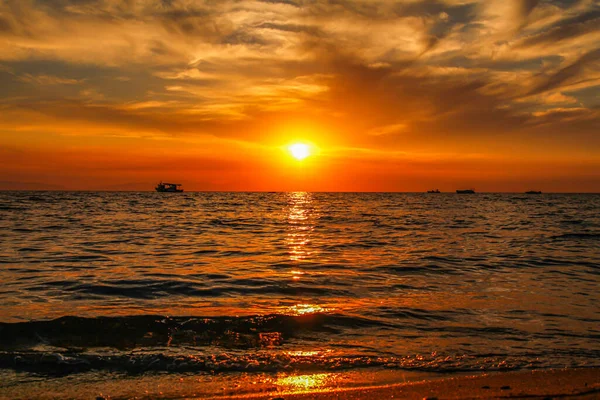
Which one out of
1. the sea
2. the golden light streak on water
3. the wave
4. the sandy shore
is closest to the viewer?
the sandy shore

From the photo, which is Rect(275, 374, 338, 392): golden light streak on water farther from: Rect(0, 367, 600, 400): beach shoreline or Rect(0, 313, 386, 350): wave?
Rect(0, 313, 386, 350): wave

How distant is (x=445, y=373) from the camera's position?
264 inches

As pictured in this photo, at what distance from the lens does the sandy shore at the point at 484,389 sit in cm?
546

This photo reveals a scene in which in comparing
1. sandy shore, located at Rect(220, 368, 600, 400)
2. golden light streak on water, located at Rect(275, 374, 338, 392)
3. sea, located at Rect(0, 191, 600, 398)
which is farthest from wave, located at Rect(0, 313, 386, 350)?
sandy shore, located at Rect(220, 368, 600, 400)

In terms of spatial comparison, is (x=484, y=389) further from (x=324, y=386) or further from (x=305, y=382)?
(x=305, y=382)

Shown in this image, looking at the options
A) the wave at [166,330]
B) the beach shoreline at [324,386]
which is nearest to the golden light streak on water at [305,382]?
the beach shoreline at [324,386]

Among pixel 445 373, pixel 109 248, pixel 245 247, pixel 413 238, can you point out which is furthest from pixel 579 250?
pixel 109 248

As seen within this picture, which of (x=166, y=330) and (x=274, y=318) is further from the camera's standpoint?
(x=274, y=318)

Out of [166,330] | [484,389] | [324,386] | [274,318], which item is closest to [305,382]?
[324,386]

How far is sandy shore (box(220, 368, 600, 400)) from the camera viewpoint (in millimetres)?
5465

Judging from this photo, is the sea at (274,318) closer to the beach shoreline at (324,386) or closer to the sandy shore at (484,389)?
the beach shoreline at (324,386)

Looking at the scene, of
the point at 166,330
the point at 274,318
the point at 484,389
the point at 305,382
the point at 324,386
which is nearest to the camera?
the point at 484,389

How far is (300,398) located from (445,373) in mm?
Result: 2423

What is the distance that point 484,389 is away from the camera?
5.77 m
